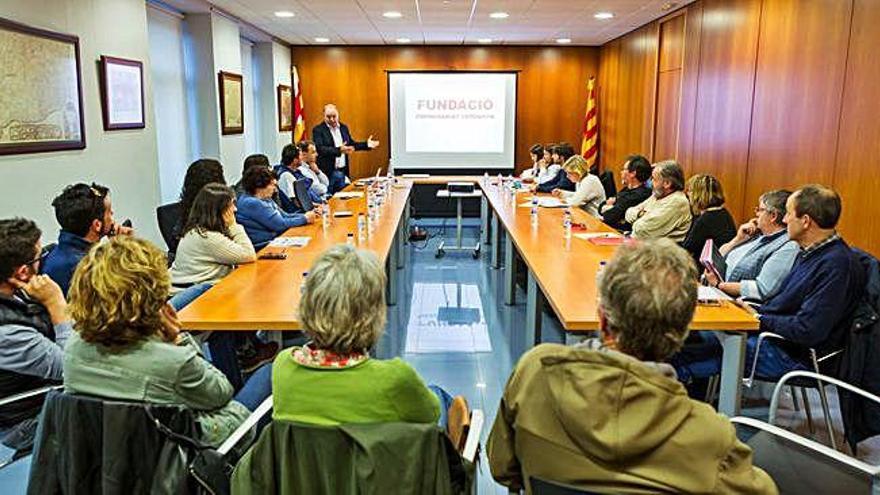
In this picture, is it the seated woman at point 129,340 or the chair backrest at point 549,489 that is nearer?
the chair backrest at point 549,489

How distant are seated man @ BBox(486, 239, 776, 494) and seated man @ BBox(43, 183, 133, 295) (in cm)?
219

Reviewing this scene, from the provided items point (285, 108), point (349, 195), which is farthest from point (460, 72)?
point (349, 195)

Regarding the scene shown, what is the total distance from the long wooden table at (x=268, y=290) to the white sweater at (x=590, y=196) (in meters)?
1.94

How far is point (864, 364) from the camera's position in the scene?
264cm

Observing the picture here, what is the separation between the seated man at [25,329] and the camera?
2.15 meters

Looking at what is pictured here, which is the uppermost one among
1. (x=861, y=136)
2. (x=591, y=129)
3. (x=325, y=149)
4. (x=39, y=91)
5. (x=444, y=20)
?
(x=444, y=20)

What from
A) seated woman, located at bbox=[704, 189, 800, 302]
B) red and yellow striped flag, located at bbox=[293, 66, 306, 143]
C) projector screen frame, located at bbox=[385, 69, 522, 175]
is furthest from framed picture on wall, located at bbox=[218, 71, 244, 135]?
seated woman, located at bbox=[704, 189, 800, 302]

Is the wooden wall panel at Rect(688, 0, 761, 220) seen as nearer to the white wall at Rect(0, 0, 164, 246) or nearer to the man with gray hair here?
the man with gray hair

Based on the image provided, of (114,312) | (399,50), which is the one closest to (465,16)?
(399,50)

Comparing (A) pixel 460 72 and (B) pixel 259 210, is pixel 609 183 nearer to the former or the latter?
(A) pixel 460 72

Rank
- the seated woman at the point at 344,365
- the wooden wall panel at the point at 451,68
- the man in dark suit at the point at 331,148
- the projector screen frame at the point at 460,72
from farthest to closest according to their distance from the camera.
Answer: the wooden wall panel at the point at 451,68
the projector screen frame at the point at 460,72
the man in dark suit at the point at 331,148
the seated woman at the point at 344,365

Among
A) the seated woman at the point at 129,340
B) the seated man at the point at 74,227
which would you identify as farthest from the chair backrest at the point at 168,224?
the seated woman at the point at 129,340

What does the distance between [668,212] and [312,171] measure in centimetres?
366

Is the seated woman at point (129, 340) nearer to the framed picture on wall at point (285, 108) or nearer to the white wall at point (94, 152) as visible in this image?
the white wall at point (94, 152)
